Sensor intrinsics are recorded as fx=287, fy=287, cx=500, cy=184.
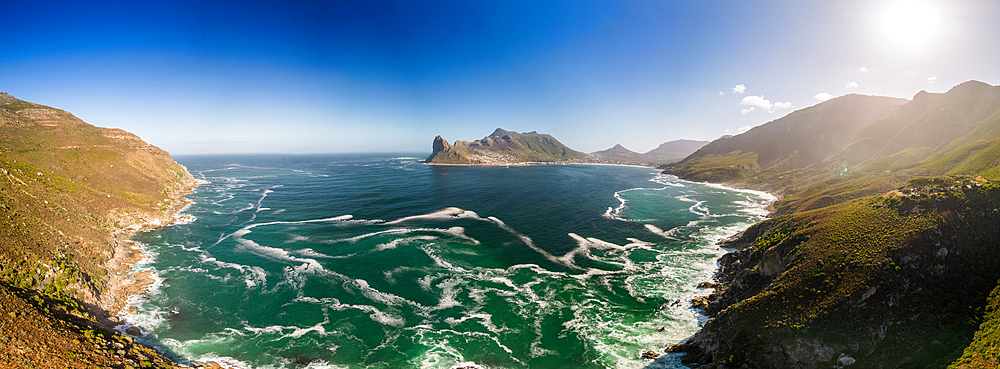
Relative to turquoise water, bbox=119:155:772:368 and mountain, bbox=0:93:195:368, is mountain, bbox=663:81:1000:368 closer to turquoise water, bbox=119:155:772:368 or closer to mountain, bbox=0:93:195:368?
turquoise water, bbox=119:155:772:368

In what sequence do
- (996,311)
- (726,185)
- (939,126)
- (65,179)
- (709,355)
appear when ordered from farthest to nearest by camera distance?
(726,185) → (939,126) → (65,179) → (709,355) → (996,311)

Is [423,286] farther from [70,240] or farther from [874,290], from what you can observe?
[874,290]

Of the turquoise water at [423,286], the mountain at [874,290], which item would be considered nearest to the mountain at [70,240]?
the turquoise water at [423,286]

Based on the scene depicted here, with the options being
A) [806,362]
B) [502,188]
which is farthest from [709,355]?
[502,188]

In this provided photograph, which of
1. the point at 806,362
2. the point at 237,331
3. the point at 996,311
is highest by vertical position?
the point at 996,311

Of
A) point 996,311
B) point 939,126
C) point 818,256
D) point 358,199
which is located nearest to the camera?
point 996,311

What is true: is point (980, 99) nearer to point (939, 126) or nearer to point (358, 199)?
point (939, 126)
